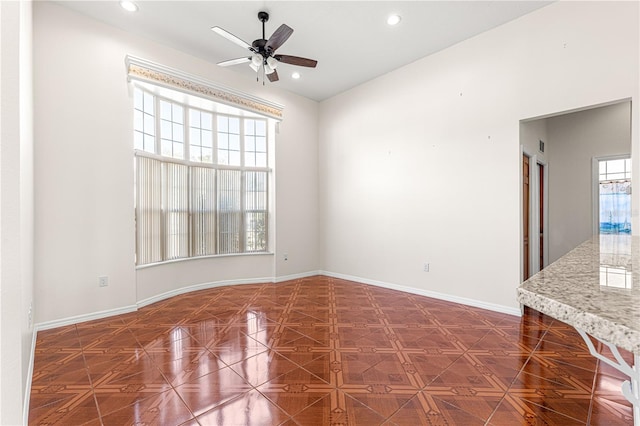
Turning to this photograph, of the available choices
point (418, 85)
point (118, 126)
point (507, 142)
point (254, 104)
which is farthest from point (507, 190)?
point (118, 126)

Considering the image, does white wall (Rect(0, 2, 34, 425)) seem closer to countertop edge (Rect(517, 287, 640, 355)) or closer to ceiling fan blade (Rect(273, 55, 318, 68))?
countertop edge (Rect(517, 287, 640, 355))

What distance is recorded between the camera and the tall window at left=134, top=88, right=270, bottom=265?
4203 millimetres

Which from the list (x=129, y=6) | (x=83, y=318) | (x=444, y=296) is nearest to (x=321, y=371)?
(x=444, y=296)

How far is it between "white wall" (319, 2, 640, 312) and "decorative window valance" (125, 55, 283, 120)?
1.55 meters

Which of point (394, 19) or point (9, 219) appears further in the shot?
point (394, 19)

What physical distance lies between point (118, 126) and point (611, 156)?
767 cm

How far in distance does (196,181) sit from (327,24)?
3085 mm

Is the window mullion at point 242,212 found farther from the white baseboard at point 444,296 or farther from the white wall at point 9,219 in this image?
the white wall at point 9,219

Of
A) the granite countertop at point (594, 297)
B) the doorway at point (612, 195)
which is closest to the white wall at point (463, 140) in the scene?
the doorway at point (612, 195)

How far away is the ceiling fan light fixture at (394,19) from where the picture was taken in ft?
11.7

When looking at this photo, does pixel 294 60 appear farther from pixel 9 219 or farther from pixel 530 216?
pixel 530 216

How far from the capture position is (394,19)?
3613 mm

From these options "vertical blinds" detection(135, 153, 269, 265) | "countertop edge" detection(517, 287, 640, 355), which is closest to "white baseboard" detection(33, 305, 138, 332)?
"vertical blinds" detection(135, 153, 269, 265)

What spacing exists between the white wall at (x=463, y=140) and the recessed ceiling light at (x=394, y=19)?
3.46 ft
